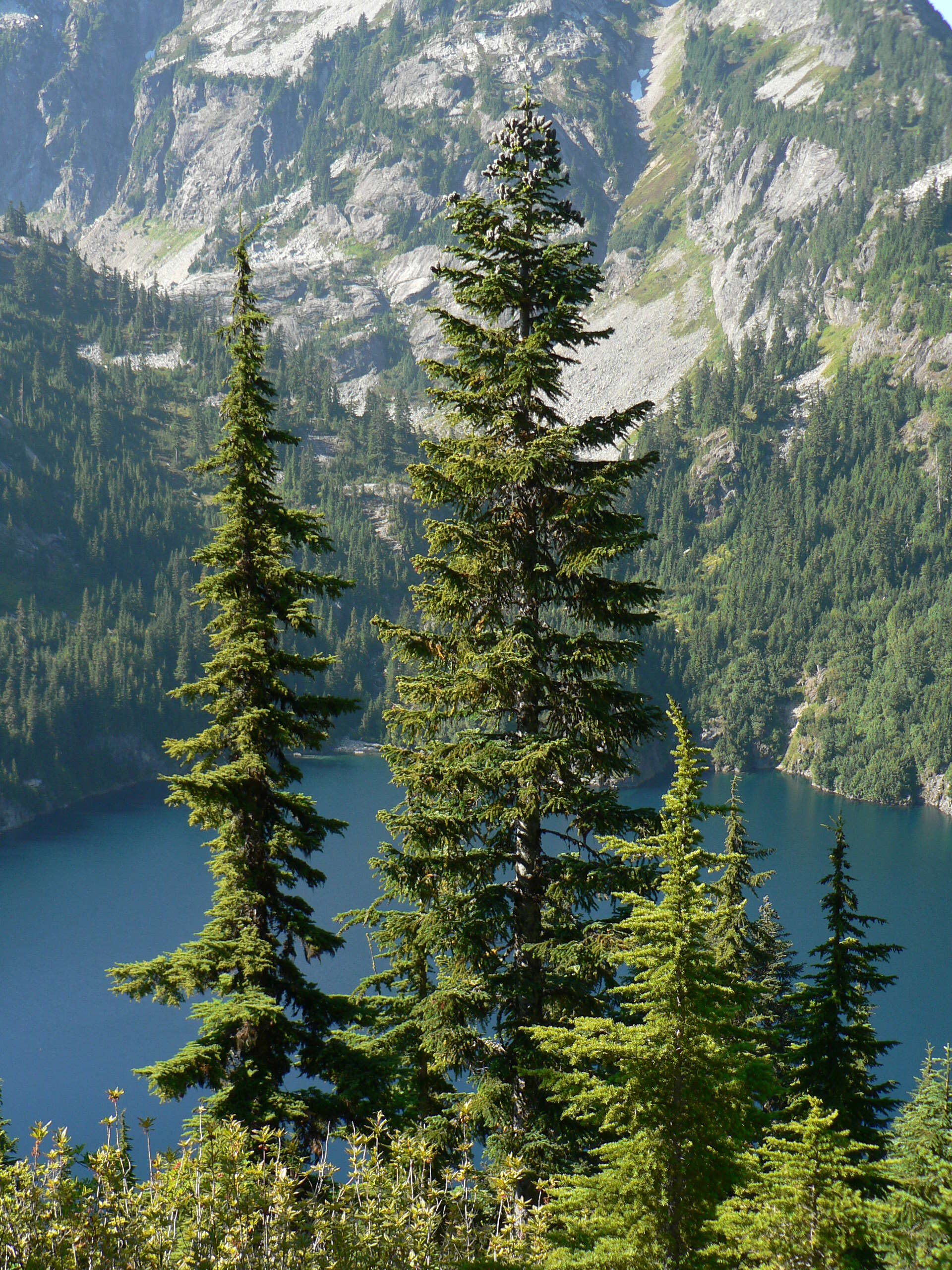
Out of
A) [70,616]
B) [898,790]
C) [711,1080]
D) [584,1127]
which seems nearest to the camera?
[711,1080]

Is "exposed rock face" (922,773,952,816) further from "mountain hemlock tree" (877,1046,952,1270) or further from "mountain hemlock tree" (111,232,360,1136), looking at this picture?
"mountain hemlock tree" (111,232,360,1136)

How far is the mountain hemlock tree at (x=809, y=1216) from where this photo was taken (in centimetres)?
965

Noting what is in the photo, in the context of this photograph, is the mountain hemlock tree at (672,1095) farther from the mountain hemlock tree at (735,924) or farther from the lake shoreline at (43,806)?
the lake shoreline at (43,806)

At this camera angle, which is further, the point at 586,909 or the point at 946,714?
the point at 946,714

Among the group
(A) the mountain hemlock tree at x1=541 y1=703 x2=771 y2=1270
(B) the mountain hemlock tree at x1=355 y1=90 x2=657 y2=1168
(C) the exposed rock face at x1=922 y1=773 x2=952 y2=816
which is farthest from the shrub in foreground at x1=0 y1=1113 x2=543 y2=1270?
(C) the exposed rock face at x1=922 y1=773 x2=952 y2=816

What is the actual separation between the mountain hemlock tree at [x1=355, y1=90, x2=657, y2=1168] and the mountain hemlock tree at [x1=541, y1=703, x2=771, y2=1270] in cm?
285

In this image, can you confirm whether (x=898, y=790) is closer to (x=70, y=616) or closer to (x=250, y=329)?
(x=70, y=616)

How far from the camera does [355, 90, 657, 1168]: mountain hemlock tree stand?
48.0ft

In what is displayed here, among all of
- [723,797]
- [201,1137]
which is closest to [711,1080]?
[201,1137]

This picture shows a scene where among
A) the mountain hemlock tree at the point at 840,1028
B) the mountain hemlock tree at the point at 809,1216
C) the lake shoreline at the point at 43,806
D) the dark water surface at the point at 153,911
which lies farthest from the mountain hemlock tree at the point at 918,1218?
the lake shoreline at the point at 43,806

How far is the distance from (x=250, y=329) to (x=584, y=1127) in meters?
14.0

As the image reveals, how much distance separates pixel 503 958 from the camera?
15898mm

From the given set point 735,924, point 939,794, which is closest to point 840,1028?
point 735,924

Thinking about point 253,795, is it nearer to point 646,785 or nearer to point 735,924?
point 735,924
